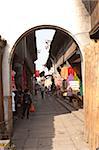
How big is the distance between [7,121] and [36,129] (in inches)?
104

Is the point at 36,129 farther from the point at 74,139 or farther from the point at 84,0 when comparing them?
the point at 84,0

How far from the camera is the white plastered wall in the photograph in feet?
47.1

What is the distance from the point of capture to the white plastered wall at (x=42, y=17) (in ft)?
Result: 47.1

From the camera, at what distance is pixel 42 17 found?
14.4 meters

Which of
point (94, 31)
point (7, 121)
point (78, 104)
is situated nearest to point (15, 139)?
point (7, 121)

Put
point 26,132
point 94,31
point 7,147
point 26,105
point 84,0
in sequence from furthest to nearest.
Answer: point 26,105 < point 26,132 < point 84,0 < point 94,31 < point 7,147

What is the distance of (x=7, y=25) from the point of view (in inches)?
568

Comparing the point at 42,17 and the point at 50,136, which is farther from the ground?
the point at 42,17

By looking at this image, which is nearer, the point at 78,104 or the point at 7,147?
the point at 7,147

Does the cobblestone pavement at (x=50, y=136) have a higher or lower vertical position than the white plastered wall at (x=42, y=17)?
lower

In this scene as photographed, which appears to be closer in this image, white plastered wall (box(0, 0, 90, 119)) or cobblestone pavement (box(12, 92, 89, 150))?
cobblestone pavement (box(12, 92, 89, 150))

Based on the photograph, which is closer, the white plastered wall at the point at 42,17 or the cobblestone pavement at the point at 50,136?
the cobblestone pavement at the point at 50,136

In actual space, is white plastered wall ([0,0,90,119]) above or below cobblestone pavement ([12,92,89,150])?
above

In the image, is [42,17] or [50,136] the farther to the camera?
[42,17]
